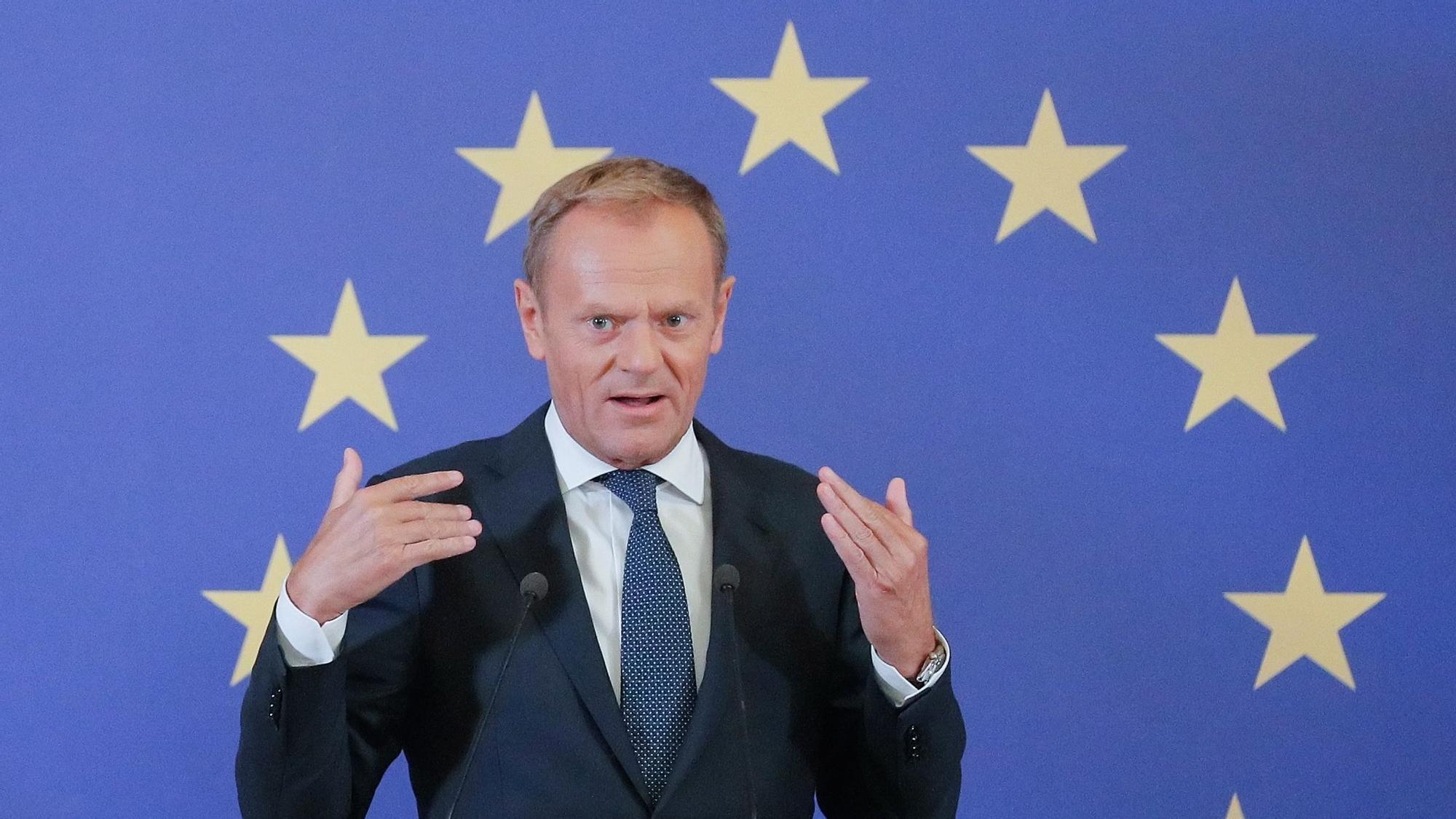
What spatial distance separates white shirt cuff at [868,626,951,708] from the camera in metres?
1.55

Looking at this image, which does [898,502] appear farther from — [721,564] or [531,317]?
[531,317]

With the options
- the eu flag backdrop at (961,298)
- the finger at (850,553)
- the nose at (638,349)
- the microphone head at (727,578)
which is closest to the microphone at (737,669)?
the microphone head at (727,578)

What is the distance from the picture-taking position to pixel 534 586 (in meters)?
1.51

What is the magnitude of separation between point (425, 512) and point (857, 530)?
0.45 metres

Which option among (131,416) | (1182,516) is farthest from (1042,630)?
(131,416)

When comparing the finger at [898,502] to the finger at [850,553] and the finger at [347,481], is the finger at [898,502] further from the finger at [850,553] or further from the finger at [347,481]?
the finger at [347,481]

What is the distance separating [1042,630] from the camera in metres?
2.37

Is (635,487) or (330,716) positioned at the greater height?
(635,487)

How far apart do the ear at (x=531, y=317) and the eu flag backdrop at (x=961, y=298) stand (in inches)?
24.2

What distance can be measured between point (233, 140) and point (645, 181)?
0.99 meters

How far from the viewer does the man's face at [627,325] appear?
1632 millimetres

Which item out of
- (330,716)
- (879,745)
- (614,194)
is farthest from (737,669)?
(614,194)

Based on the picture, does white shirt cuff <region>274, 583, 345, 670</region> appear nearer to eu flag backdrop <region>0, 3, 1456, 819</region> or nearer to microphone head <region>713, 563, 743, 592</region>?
microphone head <region>713, 563, 743, 592</region>

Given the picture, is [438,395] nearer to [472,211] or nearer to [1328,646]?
[472,211]
